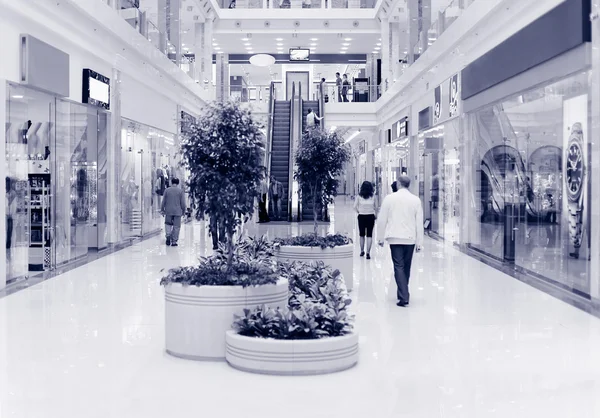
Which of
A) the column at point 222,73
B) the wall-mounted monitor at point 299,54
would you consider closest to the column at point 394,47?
the wall-mounted monitor at point 299,54

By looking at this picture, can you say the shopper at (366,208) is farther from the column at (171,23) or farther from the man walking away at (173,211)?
the column at (171,23)

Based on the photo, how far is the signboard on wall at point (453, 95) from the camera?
1631cm

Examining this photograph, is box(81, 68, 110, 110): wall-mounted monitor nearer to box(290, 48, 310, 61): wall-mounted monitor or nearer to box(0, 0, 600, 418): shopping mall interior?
box(0, 0, 600, 418): shopping mall interior

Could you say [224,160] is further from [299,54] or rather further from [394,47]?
[299,54]

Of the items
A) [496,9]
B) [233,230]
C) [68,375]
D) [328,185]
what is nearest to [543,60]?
[496,9]

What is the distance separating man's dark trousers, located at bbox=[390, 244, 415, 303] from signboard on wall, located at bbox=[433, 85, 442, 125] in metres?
10.1

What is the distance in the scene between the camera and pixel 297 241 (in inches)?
414

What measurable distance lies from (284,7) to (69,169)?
60.9 ft

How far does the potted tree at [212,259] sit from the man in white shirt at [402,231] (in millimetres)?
2454

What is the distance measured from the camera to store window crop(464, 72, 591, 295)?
384 inches

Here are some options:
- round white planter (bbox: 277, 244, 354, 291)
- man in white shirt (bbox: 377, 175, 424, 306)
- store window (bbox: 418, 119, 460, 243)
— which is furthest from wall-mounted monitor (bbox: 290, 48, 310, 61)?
man in white shirt (bbox: 377, 175, 424, 306)

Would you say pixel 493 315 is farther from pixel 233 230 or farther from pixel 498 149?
pixel 498 149

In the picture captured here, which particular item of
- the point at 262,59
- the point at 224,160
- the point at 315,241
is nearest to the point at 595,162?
the point at 315,241

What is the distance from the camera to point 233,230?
6762 millimetres
